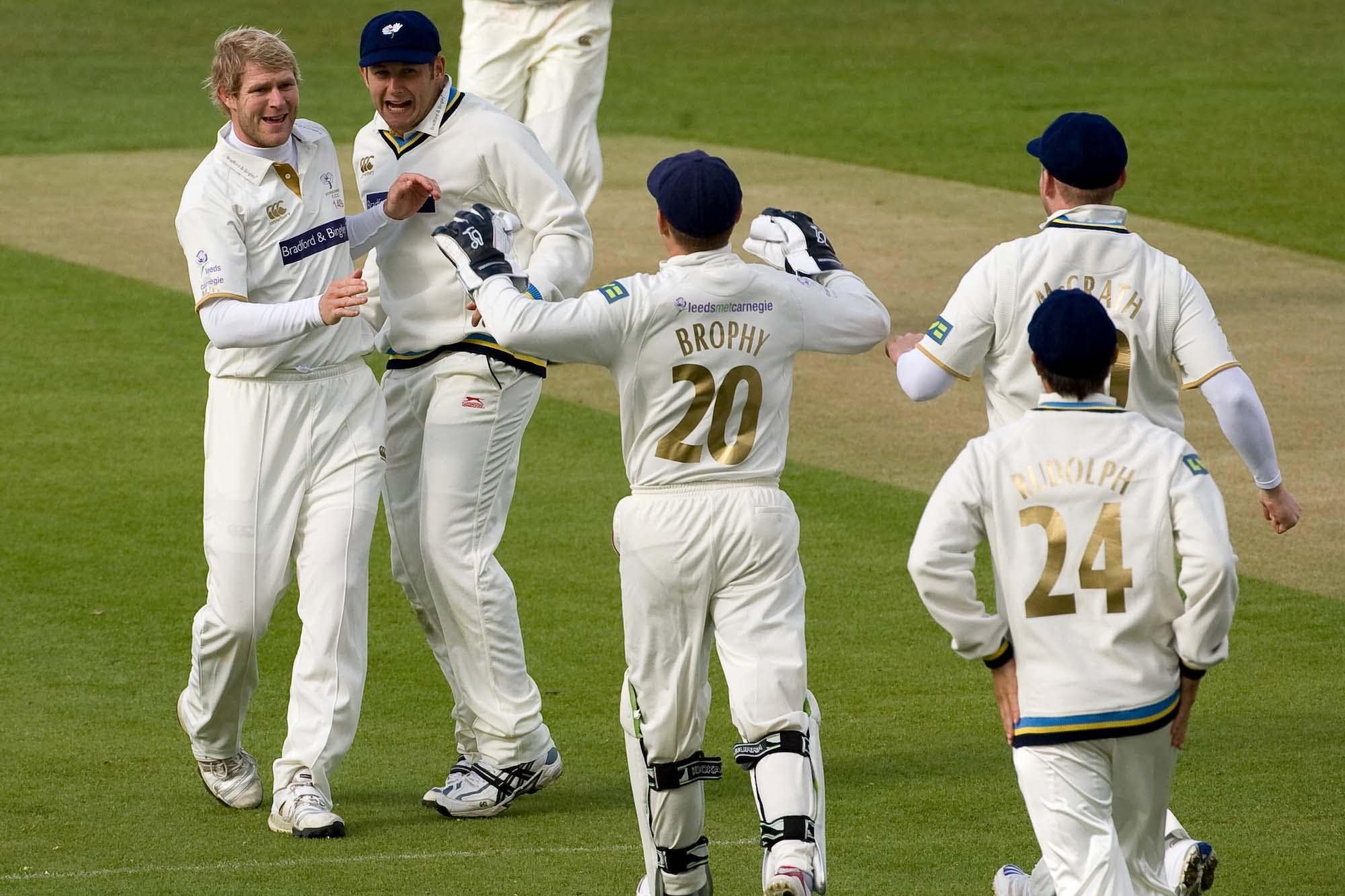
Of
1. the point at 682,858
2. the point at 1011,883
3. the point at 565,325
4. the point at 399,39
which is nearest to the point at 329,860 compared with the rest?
the point at 682,858

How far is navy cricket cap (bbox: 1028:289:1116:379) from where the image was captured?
496cm

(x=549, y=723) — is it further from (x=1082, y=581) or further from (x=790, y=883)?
(x=1082, y=581)

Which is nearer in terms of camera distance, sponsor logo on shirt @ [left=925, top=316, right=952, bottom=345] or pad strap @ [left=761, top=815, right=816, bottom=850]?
pad strap @ [left=761, top=815, right=816, bottom=850]

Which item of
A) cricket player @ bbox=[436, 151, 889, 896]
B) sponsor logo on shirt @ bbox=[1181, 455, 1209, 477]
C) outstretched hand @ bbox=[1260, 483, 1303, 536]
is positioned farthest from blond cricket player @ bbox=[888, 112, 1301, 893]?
sponsor logo on shirt @ bbox=[1181, 455, 1209, 477]

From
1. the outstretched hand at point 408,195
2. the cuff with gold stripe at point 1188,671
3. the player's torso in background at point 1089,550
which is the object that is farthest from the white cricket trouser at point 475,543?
the cuff with gold stripe at point 1188,671

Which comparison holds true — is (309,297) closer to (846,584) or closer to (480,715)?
(480,715)

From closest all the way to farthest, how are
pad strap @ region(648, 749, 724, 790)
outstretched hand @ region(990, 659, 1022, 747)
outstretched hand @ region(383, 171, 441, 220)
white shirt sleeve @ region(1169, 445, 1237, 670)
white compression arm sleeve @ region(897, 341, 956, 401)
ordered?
white shirt sleeve @ region(1169, 445, 1237, 670), outstretched hand @ region(990, 659, 1022, 747), pad strap @ region(648, 749, 724, 790), white compression arm sleeve @ region(897, 341, 956, 401), outstretched hand @ region(383, 171, 441, 220)

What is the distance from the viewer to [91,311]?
47.0 ft

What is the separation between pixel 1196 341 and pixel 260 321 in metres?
2.66

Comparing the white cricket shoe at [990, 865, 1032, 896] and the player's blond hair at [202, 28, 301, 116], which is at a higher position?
the player's blond hair at [202, 28, 301, 116]

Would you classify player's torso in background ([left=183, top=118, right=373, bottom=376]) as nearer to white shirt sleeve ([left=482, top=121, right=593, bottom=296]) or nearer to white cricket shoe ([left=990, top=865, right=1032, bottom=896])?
white shirt sleeve ([left=482, top=121, right=593, bottom=296])

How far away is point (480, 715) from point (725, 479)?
1629 millimetres

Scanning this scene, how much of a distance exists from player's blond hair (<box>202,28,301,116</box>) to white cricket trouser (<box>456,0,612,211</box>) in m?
5.79

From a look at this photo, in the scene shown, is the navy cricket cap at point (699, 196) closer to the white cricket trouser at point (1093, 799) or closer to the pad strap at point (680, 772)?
the pad strap at point (680, 772)
